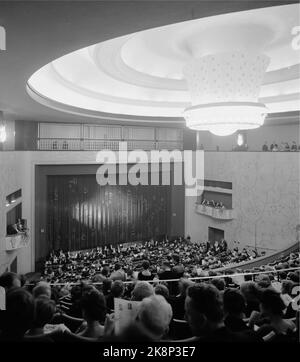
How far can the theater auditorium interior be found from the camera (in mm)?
3531

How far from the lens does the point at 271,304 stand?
350 centimetres

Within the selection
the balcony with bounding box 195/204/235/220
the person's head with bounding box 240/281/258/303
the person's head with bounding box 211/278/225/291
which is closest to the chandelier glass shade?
the person's head with bounding box 211/278/225/291

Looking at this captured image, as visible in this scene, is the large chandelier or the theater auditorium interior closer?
the theater auditorium interior

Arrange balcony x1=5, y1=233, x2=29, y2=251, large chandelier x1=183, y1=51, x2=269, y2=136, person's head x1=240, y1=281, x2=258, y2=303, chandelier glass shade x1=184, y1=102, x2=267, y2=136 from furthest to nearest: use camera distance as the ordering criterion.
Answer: balcony x1=5, y1=233, x2=29, y2=251, large chandelier x1=183, y1=51, x2=269, y2=136, chandelier glass shade x1=184, y1=102, x2=267, y2=136, person's head x1=240, y1=281, x2=258, y2=303

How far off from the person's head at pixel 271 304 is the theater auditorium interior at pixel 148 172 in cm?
2

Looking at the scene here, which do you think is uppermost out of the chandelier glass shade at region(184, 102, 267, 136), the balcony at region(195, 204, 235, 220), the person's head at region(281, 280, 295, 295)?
the chandelier glass shade at region(184, 102, 267, 136)

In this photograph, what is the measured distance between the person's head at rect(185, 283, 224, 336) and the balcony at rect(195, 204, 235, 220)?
14611mm

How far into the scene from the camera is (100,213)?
18406 millimetres

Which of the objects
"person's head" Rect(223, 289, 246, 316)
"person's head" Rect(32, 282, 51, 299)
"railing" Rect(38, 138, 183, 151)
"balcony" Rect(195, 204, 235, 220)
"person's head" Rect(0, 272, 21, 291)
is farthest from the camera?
"balcony" Rect(195, 204, 235, 220)

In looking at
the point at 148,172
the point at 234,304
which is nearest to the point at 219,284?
the point at 234,304

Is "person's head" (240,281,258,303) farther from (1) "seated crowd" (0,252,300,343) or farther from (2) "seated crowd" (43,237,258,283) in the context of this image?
(2) "seated crowd" (43,237,258,283)
